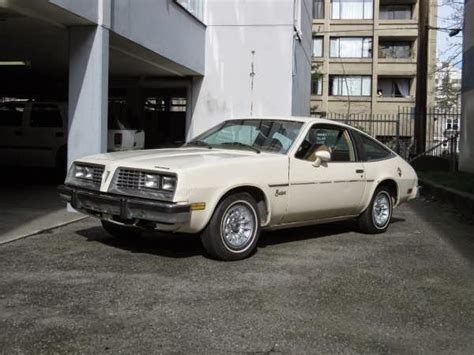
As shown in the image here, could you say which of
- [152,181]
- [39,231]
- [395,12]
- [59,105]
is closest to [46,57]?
[59,105]

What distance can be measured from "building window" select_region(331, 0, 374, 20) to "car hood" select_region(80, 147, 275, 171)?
4521 centimetres

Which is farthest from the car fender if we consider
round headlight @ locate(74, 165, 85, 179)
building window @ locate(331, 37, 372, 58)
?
building window @ locate(331, 37, 372, 58)

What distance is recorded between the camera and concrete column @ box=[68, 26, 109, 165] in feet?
31.1

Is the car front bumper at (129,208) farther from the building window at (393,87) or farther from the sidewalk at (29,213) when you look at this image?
the building window at (393,87)

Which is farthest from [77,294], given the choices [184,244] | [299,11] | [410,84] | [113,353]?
[410,84]

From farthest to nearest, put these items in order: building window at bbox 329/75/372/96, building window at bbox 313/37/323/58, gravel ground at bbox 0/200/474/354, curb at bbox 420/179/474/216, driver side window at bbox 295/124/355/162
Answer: building window at bbox 313/37/323/58 → building window at bbox 329/75/372/96 → curb at bbox 420/179/474/216 → driver side window at bbox 295/124/355/162 → gravel ground at bbox 0/200/474/354

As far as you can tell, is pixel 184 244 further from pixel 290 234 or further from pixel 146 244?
pixel 290 234

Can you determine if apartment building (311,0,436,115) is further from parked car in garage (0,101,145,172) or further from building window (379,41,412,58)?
parked car in garage (0,101,145,172)

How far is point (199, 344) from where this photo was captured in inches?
165

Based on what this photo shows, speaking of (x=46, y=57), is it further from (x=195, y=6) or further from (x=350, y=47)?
(x=350, y=47)

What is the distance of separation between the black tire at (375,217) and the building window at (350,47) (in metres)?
42.8

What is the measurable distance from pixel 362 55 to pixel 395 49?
2697 mm

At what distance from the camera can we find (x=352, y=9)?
5019 centimetres

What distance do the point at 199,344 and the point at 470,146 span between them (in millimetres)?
14417
